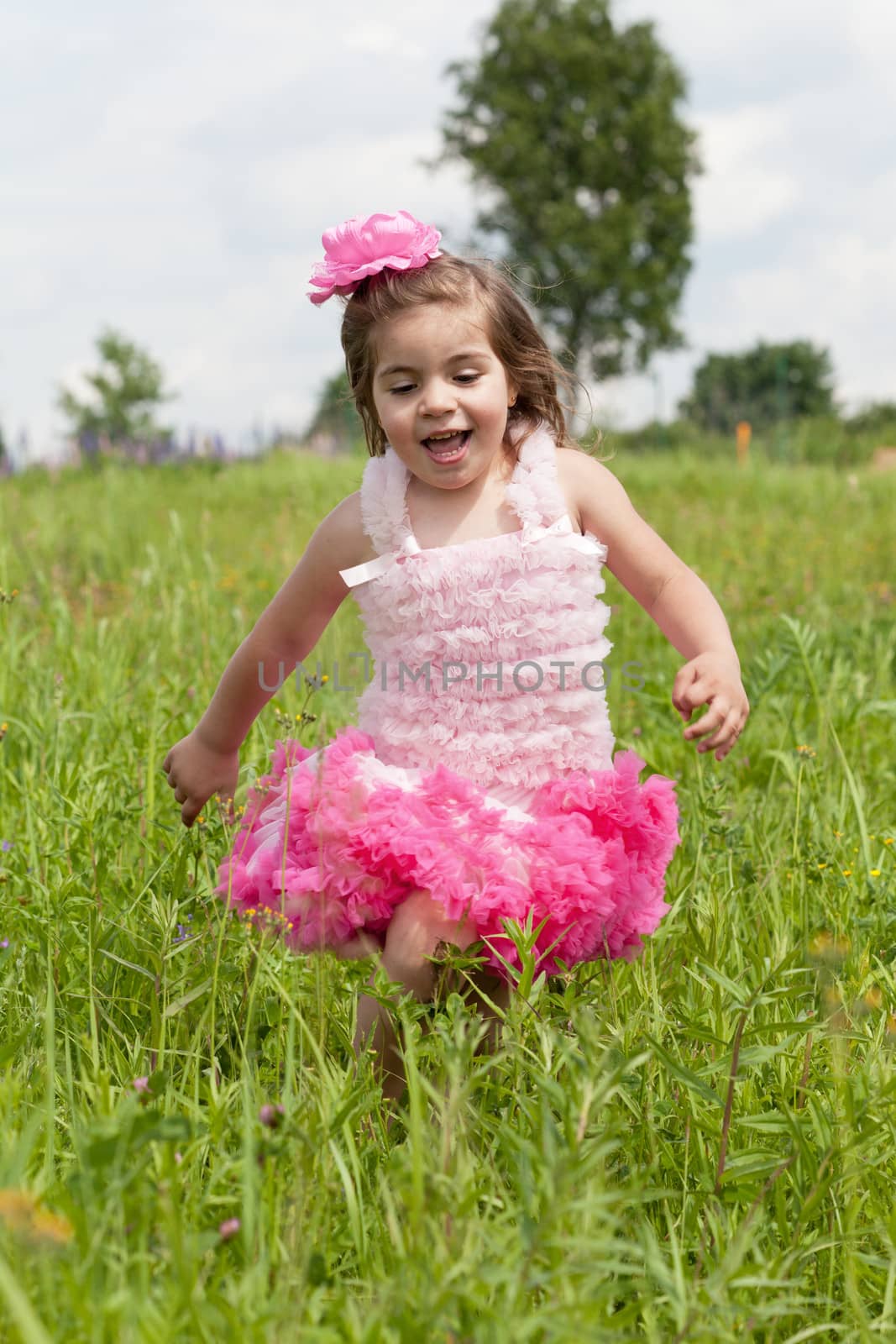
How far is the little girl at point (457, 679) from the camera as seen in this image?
1913 mm

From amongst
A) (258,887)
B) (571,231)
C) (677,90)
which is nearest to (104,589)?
(258,887)

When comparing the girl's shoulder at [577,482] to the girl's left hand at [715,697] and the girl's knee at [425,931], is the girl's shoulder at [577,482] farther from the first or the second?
the girl's knee at [425,931]

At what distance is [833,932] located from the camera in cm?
226

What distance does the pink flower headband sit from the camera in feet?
7.15

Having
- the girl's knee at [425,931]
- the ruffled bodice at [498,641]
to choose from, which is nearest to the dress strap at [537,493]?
the ruffled bodice at [498,641]

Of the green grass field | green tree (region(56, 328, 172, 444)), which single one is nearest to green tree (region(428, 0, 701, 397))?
green tree (region(56, 328, 172, 444))

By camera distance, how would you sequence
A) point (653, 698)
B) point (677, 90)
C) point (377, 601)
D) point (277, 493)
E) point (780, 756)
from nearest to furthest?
point (377, 601) → point (780, 756) → point (653, 698) → point (277, 493) → point (677, 90)

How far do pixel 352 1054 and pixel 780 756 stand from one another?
1.34 metres

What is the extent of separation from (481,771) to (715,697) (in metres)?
0.41

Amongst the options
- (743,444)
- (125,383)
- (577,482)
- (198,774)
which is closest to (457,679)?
(577,482)

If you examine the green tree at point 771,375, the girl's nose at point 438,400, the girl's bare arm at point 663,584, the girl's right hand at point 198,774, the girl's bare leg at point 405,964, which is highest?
the green tree at point 771,375

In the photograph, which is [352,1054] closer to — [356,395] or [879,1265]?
[879,1265]

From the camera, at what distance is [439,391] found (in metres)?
2.07

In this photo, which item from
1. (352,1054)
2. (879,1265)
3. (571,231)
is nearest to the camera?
(879,1265)
